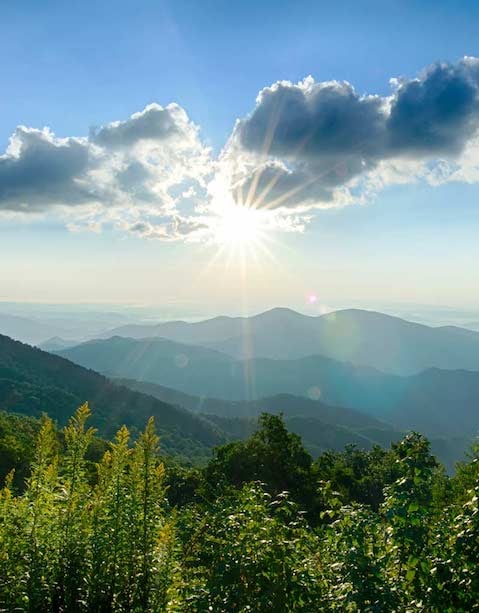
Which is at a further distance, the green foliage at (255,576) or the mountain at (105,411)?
the mountain at (105,411)

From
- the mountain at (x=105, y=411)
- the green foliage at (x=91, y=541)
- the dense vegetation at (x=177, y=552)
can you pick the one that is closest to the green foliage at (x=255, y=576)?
the dense vegetation at (x=177, y=552)

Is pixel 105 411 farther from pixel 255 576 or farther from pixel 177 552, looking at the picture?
pixel 255 576

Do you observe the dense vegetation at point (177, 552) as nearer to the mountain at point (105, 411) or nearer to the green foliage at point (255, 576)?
the green foliage at point (255, 576)

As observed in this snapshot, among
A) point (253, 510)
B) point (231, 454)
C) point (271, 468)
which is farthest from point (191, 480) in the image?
point (253, 510)

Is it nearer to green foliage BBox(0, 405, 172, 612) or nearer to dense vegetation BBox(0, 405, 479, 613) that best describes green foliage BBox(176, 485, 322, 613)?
dense vegetation BBox(0, 405, 479, 613)

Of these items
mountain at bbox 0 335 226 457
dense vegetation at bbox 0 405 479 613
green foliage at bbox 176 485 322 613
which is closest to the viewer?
dense vegetation at bbox 0 405 479 613

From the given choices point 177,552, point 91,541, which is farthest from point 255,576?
point 91,541

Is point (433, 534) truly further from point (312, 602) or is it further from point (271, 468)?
point (271, 468)

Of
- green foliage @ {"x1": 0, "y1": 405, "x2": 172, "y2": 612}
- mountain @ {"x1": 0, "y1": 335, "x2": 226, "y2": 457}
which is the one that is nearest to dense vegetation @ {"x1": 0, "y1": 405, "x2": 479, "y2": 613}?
green foliage @ {"x1": 0, "y1": 405, "x2": 172, "y2": 612}

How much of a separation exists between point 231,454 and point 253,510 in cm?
4083

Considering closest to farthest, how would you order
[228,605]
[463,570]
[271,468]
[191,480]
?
1. [463,570]
2. [228,605]
3. [271,468]
4. [191,480]

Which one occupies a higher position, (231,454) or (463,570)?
(463,570)

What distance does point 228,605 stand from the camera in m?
5.34

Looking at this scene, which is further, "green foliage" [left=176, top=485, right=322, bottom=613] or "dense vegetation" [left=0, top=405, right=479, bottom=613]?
"green foliage" [left=176, top=485, right=322, bottom=613]
